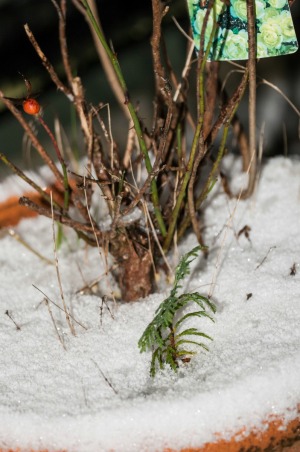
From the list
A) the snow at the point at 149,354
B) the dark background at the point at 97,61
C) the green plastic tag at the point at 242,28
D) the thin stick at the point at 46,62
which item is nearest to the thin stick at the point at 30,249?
the snow at the point at 149,354

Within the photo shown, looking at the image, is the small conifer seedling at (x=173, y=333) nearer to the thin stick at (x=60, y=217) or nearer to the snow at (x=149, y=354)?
the snow at (x=149, y=354)

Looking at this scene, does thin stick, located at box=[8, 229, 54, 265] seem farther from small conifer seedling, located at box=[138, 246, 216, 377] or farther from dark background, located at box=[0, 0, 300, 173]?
dark background, located at box=[0, 0, 300, 173]

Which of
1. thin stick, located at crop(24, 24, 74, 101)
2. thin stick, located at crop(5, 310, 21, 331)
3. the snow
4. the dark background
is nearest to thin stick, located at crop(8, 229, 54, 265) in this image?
the snow

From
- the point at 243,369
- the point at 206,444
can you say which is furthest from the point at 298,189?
the point at 206,444

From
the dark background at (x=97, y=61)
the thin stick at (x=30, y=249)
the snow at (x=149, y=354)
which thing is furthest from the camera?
the dark background at (x=97, y=61)

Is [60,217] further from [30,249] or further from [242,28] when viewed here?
[242,28]

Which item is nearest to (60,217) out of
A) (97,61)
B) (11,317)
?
(11,317)
